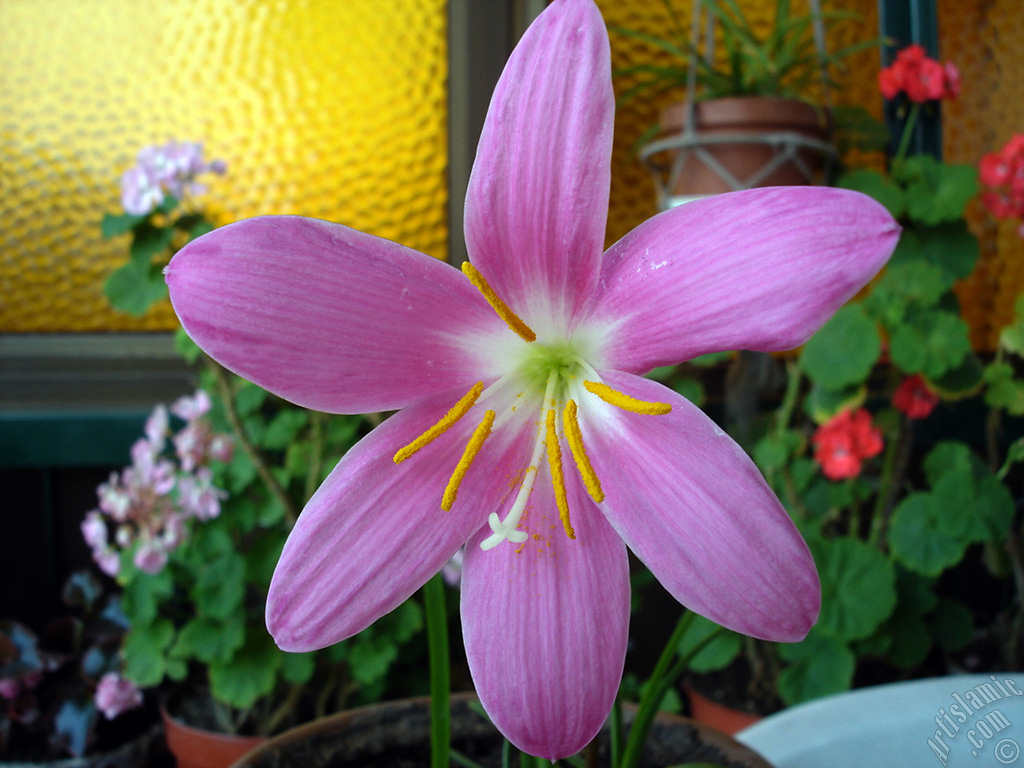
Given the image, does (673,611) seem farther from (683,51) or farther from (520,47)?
(520,47)

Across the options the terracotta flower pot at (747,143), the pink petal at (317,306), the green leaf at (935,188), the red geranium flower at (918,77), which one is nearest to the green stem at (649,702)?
the pink petal at (317,306)

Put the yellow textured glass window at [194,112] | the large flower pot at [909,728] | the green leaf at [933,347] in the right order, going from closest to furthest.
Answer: the large flower pot at [909,728], the green leaf at [933,347], the yellow textured glass window at [194,112]

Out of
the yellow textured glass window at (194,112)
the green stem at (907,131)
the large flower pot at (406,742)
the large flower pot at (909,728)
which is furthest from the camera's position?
Result: the yellow textured glass window at (194,112)

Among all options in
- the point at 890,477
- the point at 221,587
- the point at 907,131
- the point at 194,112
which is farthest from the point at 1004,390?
the point at 194,112

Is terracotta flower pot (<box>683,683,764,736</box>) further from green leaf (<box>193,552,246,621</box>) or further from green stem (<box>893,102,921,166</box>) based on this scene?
green stem (<box>893,102,921,166</box>)

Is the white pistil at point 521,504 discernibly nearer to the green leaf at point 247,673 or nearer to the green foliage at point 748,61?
the green leaf at point 247,673

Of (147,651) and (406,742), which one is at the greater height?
(406,742)

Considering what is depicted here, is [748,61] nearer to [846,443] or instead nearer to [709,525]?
[846,443]

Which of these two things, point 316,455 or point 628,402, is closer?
point 628,402
